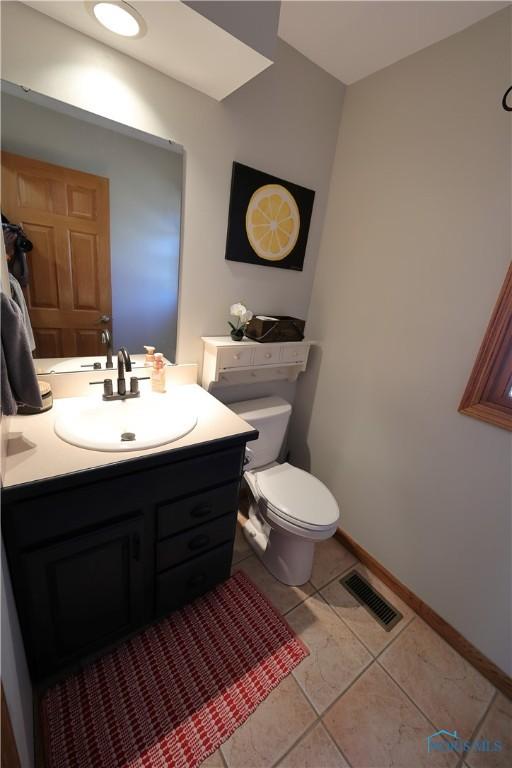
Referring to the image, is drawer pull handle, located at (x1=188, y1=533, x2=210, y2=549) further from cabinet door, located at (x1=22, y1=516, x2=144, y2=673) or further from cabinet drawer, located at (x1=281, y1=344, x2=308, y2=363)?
cabinet drawer, located at (x1=281, y1=344, x2=308, y2=363)

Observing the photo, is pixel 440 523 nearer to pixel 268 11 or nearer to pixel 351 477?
pixel 351 477

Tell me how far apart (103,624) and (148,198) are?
5.16 ft

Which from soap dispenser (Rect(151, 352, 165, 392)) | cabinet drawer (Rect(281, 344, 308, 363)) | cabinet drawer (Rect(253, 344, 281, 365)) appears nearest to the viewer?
soap dispenser (Rect(151, 352, 165, 392))

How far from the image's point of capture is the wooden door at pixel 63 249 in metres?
1.01

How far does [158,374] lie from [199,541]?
704 millimetres

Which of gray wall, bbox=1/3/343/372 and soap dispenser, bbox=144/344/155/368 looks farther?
soap dispenser, bbox=144/344/155/368

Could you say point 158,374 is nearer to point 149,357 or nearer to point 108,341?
point 149,357

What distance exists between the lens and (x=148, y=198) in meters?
1.22

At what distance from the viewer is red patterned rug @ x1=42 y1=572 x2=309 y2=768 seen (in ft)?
3.15

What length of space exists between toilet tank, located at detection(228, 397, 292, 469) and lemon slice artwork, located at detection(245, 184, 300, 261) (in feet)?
2.52

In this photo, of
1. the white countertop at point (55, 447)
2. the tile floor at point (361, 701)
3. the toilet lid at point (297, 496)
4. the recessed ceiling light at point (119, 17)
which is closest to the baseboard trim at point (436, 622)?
the tile floor at point (361, 701)

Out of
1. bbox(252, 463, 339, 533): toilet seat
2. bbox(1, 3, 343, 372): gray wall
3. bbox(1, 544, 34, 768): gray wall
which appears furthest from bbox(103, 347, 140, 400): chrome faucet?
bbox(252, 463, 339, 533): toilet seat

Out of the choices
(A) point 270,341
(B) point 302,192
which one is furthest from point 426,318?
(B) point 302,192

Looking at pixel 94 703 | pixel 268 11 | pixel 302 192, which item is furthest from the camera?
pixel 302 192
